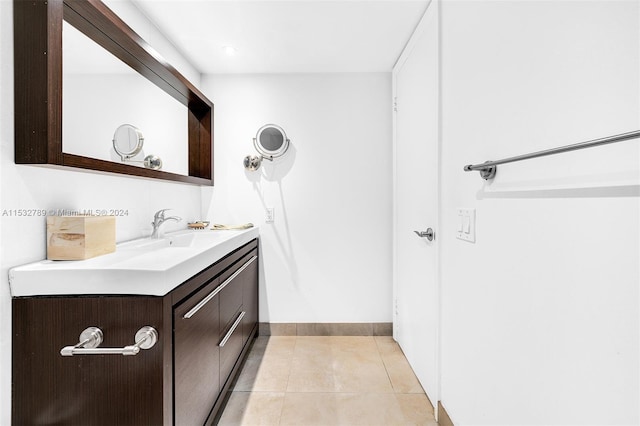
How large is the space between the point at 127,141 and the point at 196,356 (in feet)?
3.80

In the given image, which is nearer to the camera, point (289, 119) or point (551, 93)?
point (551, 93)

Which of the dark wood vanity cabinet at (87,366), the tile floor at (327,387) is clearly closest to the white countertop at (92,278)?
the dark wood vanity cabinet at (87,366)

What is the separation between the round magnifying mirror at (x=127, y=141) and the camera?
5.39ft

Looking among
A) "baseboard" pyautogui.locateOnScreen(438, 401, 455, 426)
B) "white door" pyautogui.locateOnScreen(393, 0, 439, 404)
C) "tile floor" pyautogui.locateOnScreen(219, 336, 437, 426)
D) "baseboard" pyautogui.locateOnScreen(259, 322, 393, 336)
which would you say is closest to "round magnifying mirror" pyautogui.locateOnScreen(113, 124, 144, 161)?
"tile floor" pyautogui.locateOnScreen(219, 336, 437, 426)

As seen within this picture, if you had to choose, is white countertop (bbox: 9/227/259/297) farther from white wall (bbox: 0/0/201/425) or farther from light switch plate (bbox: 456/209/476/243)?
light switch plate (bbox: 456/209/476/243)

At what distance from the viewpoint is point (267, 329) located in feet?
9.14

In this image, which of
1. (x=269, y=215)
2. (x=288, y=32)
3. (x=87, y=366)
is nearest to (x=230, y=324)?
(x=87, y=366)

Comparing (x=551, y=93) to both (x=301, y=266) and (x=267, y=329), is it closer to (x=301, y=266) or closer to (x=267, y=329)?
(x=301, y=266)

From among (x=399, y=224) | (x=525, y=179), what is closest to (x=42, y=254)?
(x=525, y=179)

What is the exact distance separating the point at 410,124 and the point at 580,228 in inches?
61.9

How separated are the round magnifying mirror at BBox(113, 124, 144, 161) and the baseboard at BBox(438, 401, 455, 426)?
207cm

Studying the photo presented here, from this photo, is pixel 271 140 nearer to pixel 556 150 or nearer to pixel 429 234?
pixel 429 234

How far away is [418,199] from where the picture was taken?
2.06 meters

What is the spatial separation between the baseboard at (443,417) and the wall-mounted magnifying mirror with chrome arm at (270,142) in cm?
203
